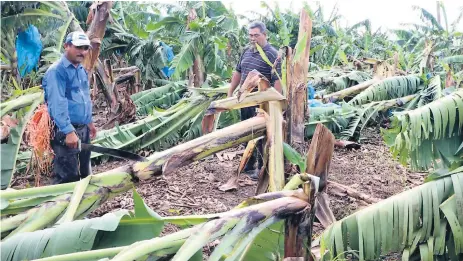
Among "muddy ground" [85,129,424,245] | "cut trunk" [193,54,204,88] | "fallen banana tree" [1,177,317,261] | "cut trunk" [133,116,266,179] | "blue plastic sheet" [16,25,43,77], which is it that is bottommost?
"muddy ground" [85,129,424,245]

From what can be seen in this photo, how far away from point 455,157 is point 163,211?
2505 mm

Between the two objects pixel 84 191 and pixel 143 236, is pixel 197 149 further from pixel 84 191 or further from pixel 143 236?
pixel 143 236

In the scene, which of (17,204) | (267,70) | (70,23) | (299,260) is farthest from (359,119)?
(17,204)

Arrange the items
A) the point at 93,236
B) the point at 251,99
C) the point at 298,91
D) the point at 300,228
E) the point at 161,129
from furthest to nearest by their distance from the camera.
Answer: the point at 161,129 < the point at 298,91 < the point at 251,99 < the point at 300,228 < the point at 93,236

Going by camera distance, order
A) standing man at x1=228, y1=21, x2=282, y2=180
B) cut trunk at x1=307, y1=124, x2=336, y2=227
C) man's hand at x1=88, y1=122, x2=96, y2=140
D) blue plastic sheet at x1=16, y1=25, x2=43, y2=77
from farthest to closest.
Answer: blue plastic sheet at x1=16, y1=25, x2=43, y2=77 → standing man at x1=228, y1=21, x2=282, y2=180 → man's hand at x1=88, y1=122, x2=96, y2=140 → cut trunk at x1=307, y1=124, x2=336, y2=227

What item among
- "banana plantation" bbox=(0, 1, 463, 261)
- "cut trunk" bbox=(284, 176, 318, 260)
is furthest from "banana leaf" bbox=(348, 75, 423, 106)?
"cut trunk" bbox=(284, 176, 318, 260)

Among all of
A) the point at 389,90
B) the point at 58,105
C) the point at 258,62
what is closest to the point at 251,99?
the point at 58,105

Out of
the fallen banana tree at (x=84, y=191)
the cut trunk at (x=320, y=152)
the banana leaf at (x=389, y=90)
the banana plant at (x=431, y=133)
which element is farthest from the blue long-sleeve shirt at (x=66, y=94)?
the banana leaf at (x=389, y=90)

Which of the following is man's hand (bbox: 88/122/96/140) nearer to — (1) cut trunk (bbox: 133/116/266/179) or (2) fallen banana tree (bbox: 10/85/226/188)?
(2) fallen banana tree (bbox: 10/85/226/188)

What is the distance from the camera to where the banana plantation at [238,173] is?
2123mm

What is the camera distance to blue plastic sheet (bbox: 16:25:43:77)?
281 inches

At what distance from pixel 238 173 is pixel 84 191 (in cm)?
209

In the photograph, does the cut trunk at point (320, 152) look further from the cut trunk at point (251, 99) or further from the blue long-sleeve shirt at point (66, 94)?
the blue long-sleeve shirt at point (66, 94)

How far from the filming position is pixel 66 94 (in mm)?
4078
